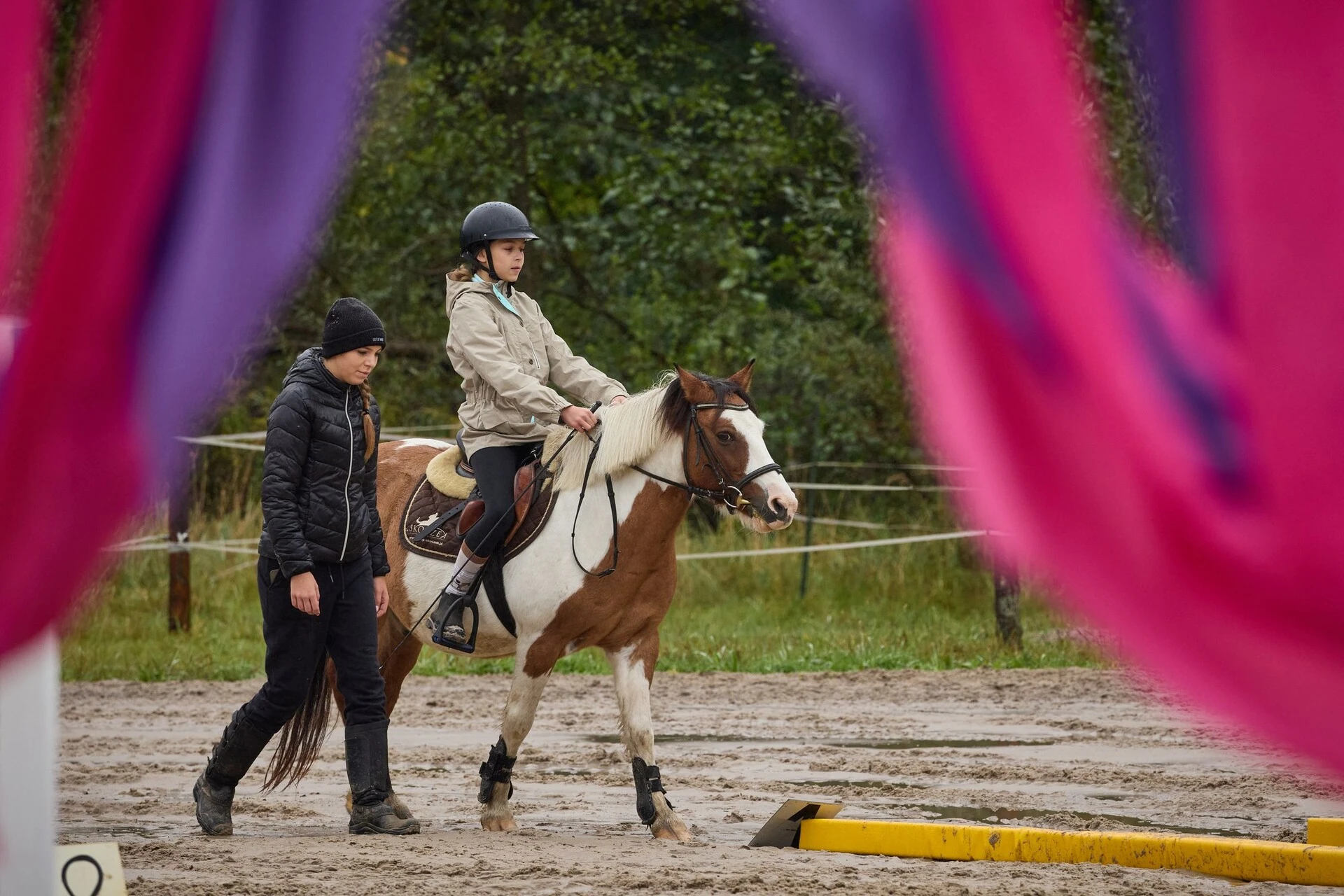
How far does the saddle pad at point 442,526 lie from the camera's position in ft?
22.7

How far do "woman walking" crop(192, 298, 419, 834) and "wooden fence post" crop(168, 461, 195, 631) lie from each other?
256 inches

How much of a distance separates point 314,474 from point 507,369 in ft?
3.04

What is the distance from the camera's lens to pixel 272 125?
1.69 meters

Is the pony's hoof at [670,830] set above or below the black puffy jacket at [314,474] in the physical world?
below

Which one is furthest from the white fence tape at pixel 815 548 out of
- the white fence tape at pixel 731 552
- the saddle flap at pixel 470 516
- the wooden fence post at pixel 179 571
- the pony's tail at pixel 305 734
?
the pony's tail at pixel 305 734

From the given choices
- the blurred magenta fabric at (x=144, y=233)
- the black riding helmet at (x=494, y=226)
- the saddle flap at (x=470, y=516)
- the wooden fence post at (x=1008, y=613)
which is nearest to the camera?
the blurred magenta fabric at (x=144, y=233)

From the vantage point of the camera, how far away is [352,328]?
20.3 ft

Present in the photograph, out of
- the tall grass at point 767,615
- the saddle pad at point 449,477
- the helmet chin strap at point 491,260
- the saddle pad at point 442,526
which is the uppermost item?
the helmet chin strap at point 491,260

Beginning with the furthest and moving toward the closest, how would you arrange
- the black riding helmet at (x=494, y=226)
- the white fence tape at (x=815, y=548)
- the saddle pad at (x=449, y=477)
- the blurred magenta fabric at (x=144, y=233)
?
the white fence tape at (x=815, y=548) → the saddle pad at (x=449, y=477) → the black riding helmet at (x=494, y=226) → the blurred magenta fabric at (x=144, y=233)

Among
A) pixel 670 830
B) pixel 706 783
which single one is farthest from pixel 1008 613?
pixel 670 830

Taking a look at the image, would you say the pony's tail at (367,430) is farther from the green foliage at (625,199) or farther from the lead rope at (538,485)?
the green foliage at (625,199)

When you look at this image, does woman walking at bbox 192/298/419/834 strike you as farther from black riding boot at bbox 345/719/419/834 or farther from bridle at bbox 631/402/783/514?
bridle at bbox 631/402/783/514

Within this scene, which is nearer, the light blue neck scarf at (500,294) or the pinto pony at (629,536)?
the pinto pony at (629,536)

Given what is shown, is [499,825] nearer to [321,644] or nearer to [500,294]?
[321,644]
